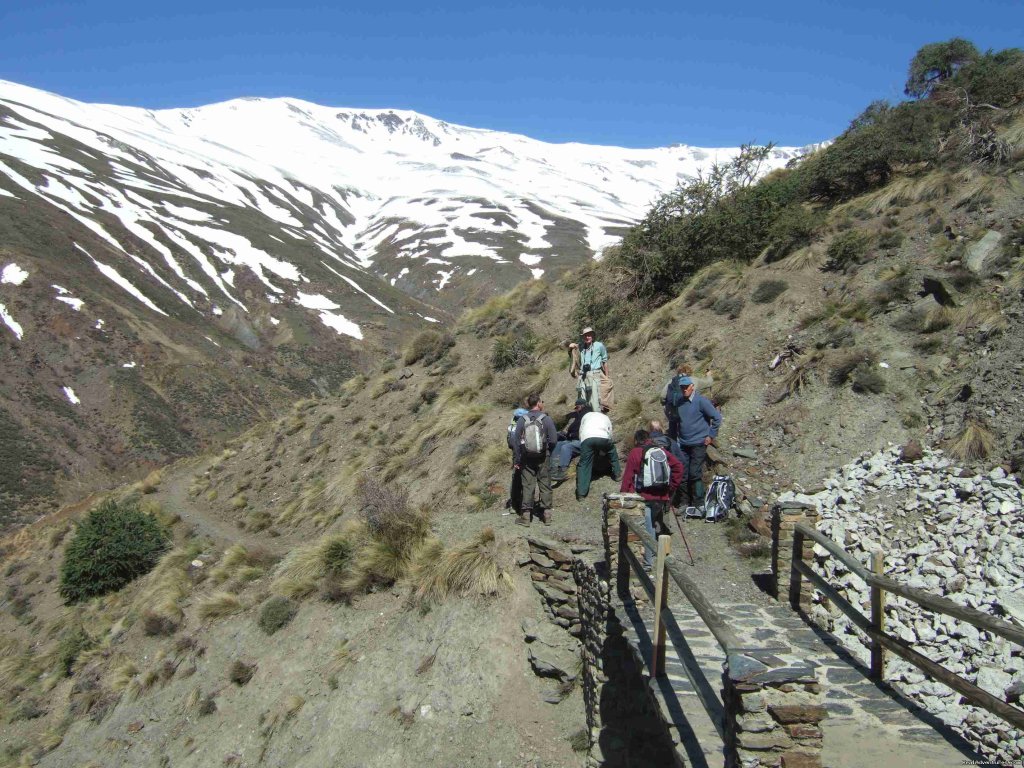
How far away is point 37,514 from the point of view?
32.0 meters

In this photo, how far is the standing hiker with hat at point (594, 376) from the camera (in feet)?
33.8

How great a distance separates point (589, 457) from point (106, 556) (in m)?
12.3

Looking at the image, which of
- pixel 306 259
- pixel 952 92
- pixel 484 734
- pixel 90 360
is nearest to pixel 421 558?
pixel 484 734

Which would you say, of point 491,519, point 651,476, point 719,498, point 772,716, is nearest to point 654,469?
point 651,476

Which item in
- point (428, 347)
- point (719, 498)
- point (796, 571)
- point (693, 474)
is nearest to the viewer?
point (796, 571)

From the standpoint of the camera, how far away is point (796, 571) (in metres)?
6.54

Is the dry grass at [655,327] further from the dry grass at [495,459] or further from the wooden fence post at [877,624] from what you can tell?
the wooden fence post at [877,624]

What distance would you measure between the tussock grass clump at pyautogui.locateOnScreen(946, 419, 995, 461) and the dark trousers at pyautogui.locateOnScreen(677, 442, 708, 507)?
289 centimetres

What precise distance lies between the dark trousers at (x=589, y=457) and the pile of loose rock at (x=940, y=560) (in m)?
2.69

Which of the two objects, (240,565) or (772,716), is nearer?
(772,716)

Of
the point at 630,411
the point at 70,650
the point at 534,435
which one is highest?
the point at 630,411

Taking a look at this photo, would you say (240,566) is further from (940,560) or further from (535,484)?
(940,560)

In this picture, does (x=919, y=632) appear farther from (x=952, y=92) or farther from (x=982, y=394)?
(x=952, y=92)

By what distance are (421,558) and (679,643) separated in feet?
18.9
